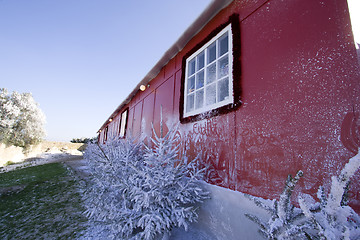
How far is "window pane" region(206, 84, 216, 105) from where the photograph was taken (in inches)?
116

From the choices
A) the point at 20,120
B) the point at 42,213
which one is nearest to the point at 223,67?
the point at 42,213

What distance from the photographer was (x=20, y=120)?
18250 mm

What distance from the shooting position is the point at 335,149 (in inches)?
53.4

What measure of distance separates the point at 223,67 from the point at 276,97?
4.20 feet

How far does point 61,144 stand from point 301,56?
33.6 metres

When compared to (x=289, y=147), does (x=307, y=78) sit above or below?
above

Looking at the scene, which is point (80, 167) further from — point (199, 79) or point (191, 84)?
point (199, 79)

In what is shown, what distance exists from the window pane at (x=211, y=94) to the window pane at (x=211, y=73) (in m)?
0.14

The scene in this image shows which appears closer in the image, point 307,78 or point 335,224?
point 335,224

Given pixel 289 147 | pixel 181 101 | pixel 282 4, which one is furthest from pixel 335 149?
pixel 181 101

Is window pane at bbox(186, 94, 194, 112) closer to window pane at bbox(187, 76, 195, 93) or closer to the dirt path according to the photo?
window pane at bbox(187, 76, 195, 93)

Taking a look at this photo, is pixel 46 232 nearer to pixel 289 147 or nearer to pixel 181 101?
pixel 181 101

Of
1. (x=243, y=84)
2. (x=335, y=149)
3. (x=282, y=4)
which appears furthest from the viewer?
(x=243, y=84)

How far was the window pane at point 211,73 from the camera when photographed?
10.0 feet
